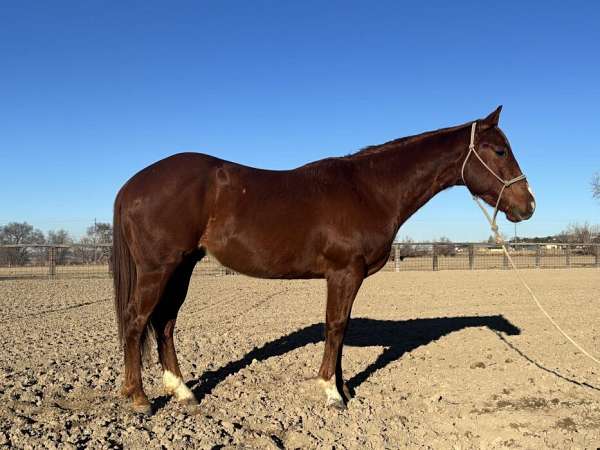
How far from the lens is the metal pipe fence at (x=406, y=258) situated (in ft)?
65.2

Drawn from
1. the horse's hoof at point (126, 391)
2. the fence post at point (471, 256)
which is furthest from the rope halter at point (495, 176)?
the fence post at point (471, 256)

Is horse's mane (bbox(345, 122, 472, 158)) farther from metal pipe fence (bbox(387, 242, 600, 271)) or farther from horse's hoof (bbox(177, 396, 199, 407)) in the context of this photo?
metal pipe fence (bbox(387, 242, 600, 271))

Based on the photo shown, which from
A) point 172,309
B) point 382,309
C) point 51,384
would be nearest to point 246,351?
point 172,309

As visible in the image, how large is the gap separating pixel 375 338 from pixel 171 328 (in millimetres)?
3462

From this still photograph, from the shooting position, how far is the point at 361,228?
A: 14.0 feet

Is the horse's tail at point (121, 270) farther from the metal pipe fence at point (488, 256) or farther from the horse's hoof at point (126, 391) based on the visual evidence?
the metal pipe fence at point (488, 256)

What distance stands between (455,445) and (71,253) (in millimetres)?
21102

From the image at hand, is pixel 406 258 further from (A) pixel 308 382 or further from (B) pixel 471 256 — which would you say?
(A) pixel 308 382

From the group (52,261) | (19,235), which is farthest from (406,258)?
(19,235)

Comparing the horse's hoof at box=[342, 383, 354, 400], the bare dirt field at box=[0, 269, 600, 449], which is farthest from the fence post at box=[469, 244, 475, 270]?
the horse's hoof at box=[342, 383, 354, 400]

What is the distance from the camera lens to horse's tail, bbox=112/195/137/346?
13.6ft

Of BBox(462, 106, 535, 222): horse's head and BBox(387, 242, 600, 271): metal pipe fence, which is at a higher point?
BBox(462, 106, 535, 222): horse's head

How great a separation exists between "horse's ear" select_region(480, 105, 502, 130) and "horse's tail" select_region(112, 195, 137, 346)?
134 inches

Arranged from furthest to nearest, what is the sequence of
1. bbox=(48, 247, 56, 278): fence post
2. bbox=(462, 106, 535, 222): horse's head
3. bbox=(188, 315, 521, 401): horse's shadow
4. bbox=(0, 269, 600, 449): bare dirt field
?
bbox=(48, 247, 56, 278): fence post, bbox=(188, 315, 521, 401): horse's shadow, bbox=(462, 106, 535, 222): horse's head, bbox=(0, 269, 600, 449): bare dirt field
